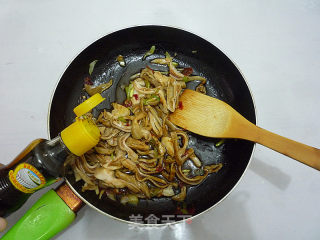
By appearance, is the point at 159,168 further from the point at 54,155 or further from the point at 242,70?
the point at 242,70

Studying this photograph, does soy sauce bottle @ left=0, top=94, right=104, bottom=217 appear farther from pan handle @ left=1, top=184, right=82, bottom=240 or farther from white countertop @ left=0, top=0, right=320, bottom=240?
white countertop @ left=0, top=0, right=320, bottom=240

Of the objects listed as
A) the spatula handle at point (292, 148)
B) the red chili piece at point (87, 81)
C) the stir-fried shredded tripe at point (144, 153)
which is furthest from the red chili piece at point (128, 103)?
the spatula handle at point (292, 148)

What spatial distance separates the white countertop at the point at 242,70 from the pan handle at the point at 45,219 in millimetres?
388

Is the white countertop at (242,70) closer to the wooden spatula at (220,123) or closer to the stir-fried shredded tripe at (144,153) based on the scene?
the stir-fried shredded tripe at (144,153)

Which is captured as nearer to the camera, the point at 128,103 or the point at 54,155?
the point at 54,155

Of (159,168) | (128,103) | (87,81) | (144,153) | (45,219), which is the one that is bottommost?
(159,168)

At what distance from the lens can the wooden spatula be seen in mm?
1302

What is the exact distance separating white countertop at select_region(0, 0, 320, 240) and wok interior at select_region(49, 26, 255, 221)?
249 millimetres

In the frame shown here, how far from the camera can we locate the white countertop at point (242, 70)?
1.70m

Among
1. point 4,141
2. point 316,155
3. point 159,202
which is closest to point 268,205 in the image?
point 316,155

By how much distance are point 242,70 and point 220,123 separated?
689 mm

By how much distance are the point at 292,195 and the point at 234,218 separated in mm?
477

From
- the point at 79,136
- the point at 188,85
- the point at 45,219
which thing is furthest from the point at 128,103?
the point at 45,219

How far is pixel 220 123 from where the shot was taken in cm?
147
